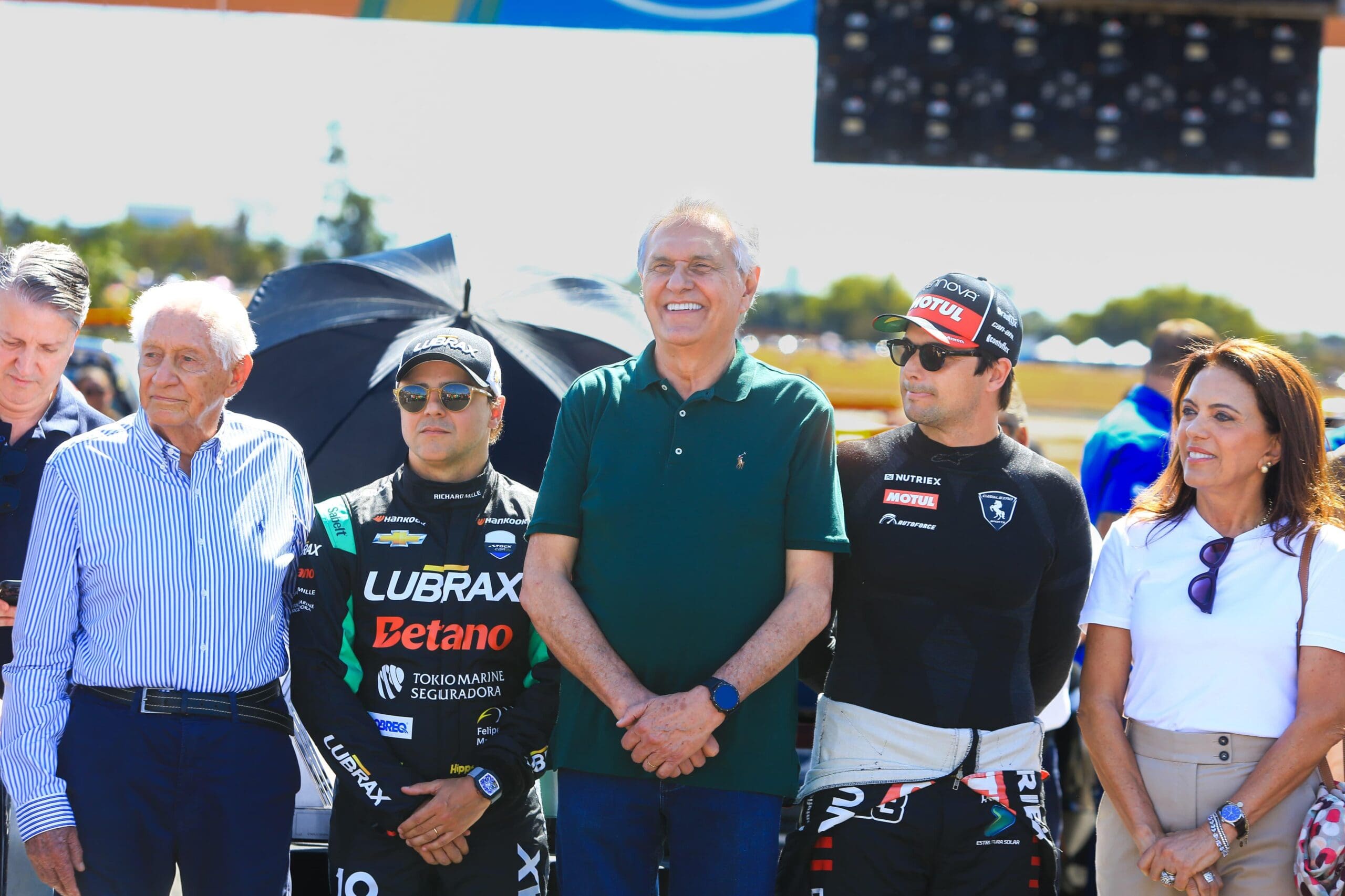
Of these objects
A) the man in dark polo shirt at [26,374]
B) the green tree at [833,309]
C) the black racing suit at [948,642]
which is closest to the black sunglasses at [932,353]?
the black racing suit at [948,642]

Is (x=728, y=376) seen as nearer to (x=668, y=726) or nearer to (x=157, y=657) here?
(x=668, y=726)

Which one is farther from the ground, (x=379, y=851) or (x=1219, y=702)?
(x=1219, y=702)

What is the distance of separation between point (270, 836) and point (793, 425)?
5.07ft

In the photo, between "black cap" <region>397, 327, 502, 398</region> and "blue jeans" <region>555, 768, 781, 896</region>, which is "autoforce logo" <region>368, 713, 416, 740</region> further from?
"black cap" <region>397, 327, 502, 398</region>

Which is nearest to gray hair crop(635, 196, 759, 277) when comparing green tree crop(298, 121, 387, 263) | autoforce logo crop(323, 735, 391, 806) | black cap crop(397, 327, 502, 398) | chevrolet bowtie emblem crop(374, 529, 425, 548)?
black cap crop(397, 327, 502, 398)

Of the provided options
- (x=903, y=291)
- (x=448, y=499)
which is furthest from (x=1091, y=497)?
(x=903, y=291)

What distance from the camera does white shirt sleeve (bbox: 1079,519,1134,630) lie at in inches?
108

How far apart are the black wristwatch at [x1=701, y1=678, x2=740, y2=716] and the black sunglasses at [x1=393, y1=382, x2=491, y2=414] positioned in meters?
0.98

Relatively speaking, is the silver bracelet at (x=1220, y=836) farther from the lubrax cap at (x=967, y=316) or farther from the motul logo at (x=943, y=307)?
the motul logo at (x=943, y=307)

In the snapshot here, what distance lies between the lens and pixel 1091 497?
187 inches

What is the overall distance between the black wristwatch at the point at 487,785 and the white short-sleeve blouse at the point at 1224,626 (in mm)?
1438

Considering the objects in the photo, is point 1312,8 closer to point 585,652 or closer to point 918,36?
point 918,36

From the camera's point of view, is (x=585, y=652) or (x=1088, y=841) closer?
(x=585, y=652)

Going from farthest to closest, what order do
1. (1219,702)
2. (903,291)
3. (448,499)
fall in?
(903,291) < (448,499) < (1219,702)
